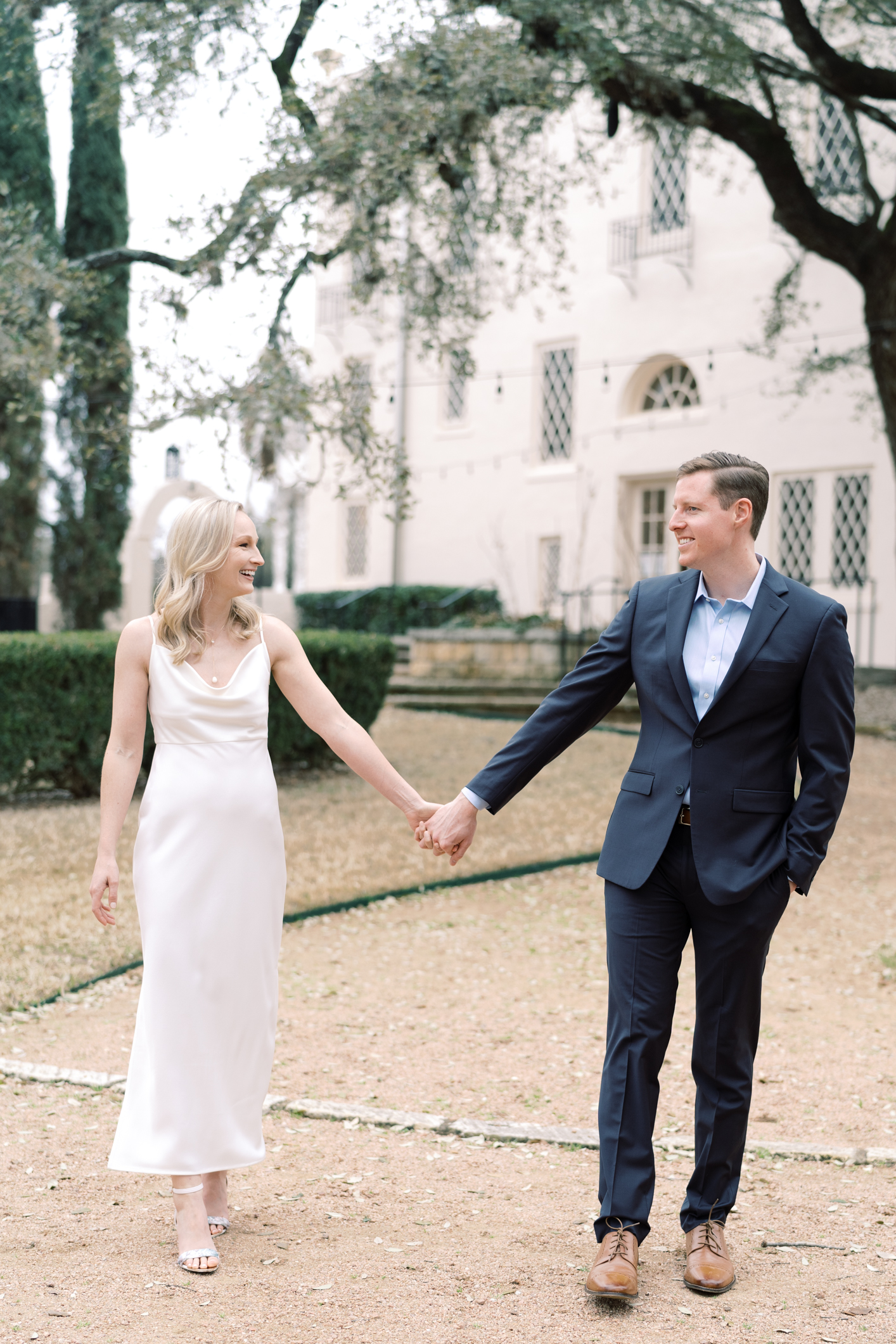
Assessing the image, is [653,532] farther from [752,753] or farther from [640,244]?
[752,753]

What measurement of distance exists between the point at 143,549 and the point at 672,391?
8.18 m

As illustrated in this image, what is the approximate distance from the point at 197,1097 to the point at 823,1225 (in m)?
1.73

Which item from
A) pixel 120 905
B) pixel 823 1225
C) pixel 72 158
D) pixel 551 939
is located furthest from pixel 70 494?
pixel 823 1225

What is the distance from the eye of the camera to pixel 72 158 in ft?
45.6

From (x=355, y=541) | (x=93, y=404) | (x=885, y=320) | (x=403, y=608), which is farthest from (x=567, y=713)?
(x=355, y=541)

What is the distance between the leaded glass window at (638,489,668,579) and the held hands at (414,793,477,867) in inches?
630

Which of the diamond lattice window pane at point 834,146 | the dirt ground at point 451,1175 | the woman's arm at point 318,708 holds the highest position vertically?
the diamond lattice window pane at point 834,146

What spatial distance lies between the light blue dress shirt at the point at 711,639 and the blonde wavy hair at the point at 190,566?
1121 millimetres

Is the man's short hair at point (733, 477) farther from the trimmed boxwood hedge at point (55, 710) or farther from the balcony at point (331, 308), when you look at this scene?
the balcony at point (331, 308)

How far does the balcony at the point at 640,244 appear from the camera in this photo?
18422 millimetres

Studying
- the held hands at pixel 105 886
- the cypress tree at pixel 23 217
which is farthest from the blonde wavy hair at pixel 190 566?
the cypress tree at pixel 23 217

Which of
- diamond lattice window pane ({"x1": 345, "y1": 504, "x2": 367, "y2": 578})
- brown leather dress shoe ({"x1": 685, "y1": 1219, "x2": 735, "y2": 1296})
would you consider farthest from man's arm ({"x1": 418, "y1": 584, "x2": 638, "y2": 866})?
diamond lattice window pane ({"x1": 345, "y1": 504, "x2": 367, "y2": 578})

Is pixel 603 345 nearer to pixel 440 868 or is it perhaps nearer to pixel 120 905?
pixel 440 868

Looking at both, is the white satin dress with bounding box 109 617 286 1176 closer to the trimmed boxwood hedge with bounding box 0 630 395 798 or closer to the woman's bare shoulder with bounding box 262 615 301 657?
the woman's bare shoulder with bounding box 262 615 301 657
